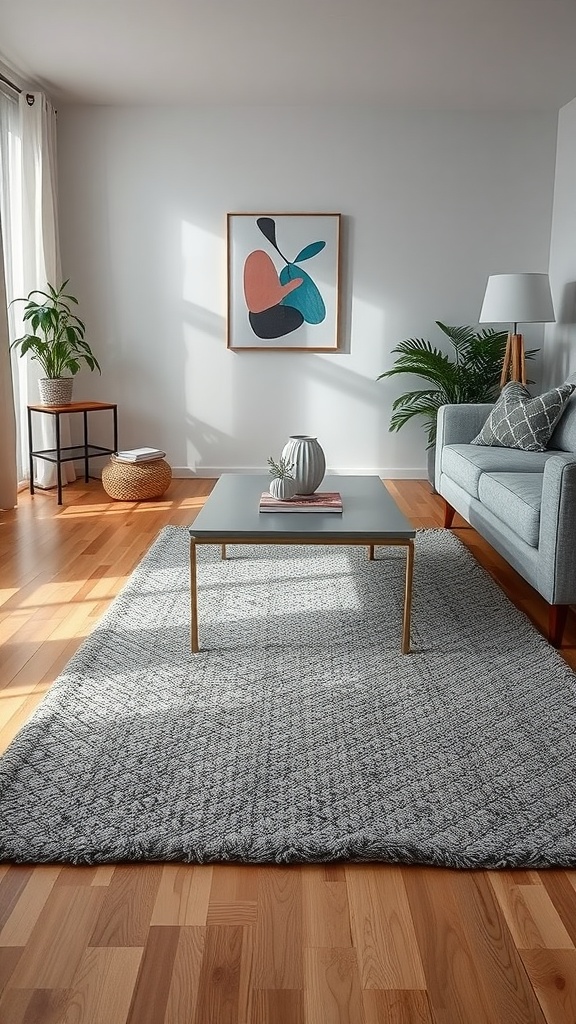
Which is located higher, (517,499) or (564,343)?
(564,343)

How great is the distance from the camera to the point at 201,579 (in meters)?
3.54

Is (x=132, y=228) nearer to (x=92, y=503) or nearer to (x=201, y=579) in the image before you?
(x=92, y=503)

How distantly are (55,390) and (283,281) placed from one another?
1.65m

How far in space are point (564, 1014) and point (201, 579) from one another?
2399mm

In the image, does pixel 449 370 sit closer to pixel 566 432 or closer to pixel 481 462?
pixel 566 432

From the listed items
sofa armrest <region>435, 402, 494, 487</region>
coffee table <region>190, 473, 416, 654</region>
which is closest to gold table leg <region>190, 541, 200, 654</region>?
coffee table <region>190, 473, 416, 654</region>

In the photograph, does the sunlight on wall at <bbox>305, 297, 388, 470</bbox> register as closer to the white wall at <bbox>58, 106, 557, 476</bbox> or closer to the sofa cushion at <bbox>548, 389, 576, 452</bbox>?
the white wall at <bbox>58, 106, 557, 476</bbox>

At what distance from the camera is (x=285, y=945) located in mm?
1462

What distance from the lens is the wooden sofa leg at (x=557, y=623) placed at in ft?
9.23

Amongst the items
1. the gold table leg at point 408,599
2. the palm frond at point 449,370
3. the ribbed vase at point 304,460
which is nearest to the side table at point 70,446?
the palm frond at point 449,370

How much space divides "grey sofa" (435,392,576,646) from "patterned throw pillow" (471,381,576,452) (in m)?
0.06

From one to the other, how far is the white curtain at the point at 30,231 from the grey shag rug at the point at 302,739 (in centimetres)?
262

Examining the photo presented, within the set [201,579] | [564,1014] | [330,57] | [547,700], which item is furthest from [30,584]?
[330,57]

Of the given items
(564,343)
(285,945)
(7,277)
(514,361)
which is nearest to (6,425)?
(7,277)
